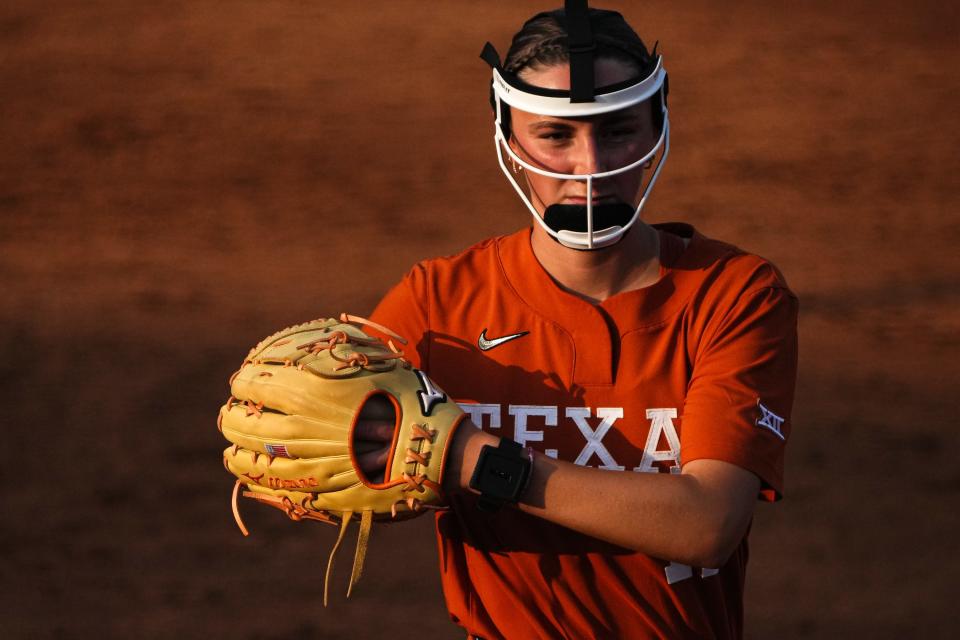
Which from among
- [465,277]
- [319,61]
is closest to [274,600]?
[465,277]

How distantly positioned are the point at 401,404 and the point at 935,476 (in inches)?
185

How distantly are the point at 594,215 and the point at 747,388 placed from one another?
43cm

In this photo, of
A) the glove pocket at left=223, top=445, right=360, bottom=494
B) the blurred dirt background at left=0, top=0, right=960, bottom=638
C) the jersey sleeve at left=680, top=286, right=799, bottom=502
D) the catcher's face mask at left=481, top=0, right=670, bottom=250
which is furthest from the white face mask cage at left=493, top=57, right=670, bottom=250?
the blurred dirt background at left=0, top=0, right=960, bottom=638

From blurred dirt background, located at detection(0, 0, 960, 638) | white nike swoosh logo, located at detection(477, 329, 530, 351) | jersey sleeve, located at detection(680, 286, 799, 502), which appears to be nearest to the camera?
jersey sleeve, located at detection(680, 286, 799, 502)

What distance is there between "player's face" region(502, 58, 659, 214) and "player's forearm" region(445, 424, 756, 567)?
0.55m

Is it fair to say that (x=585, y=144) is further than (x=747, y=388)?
Yes

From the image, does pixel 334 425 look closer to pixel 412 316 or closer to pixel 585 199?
pixel 412 316

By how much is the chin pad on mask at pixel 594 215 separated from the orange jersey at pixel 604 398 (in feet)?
0.46

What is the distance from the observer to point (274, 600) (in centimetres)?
558

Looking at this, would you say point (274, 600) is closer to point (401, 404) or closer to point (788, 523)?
point (788, 523)

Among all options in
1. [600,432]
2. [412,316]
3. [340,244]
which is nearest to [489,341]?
[412,316]

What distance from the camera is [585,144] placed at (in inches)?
92.4

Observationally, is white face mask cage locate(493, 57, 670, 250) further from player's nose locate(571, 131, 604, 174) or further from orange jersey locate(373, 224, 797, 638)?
orange jersey locate(373, 224, 797, 638)

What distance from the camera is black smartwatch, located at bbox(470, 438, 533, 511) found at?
81.9 inches
